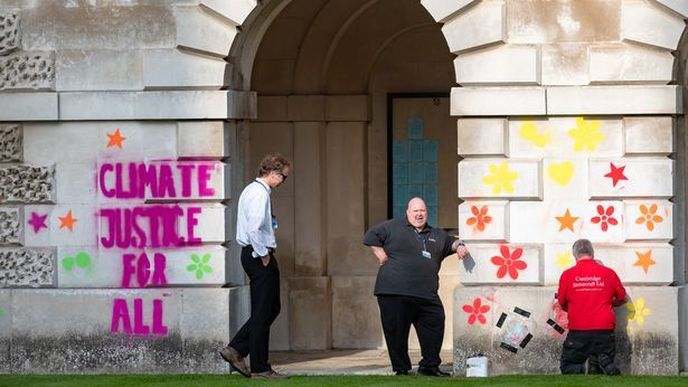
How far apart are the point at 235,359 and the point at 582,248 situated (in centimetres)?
312

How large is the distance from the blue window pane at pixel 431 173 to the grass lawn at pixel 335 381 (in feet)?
13.5

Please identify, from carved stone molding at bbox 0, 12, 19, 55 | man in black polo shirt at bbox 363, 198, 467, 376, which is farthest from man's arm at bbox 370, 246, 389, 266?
carved stone molding at bbox 0, 12, 19, 55

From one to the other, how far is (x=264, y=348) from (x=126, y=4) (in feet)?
11.6

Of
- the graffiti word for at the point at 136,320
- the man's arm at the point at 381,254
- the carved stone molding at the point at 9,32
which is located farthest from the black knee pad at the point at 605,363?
the carved stone molding at the point at 9,32

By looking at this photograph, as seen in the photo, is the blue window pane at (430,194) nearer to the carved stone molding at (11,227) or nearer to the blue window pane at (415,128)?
the blue window pane at (415,128)

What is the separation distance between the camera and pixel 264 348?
58.6 feet

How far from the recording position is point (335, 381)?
17766 millimetres

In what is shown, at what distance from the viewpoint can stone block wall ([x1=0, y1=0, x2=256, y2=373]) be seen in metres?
19.1

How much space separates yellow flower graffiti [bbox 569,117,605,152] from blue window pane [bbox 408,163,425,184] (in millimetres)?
3477

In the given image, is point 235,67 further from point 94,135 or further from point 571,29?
point 571,29

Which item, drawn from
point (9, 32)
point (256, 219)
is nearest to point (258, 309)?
point (256, 219)

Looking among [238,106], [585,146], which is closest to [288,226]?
[238,106]

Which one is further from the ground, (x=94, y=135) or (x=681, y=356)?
(x=94, y=135)

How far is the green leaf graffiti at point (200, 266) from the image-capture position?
1908 centimetres
